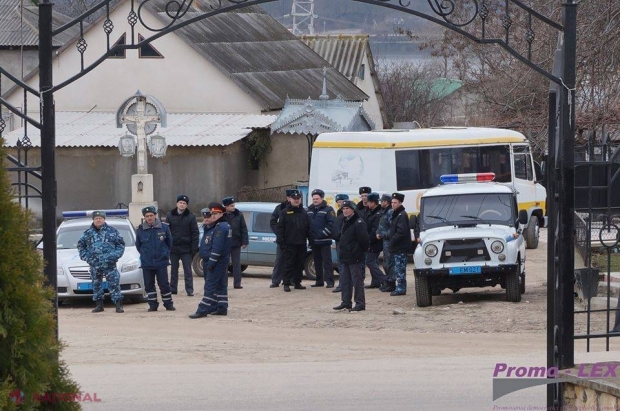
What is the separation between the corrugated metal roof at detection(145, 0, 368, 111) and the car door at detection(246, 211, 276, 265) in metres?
17.8

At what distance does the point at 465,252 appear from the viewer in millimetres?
16828

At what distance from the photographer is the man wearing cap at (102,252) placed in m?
17.0

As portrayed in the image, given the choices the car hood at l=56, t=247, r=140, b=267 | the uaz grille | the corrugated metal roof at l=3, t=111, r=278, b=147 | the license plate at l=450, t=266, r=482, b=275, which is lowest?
the license plate at l=450, t=266, r=482, b=275

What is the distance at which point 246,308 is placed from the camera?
17656mm

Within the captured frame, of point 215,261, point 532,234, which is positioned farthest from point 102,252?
point 532,234

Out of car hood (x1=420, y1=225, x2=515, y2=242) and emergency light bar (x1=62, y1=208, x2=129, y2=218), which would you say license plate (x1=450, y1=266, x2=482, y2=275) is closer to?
car hood (x1=420, y1=225, x2=515, y2=242)

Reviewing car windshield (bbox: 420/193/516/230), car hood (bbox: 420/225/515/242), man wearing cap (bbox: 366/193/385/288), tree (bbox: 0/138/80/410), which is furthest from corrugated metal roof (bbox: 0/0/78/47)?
tree (bbox: 0/138/80/410)

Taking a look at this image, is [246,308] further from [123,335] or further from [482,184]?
[482,184]

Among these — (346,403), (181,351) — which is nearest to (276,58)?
(181,351)

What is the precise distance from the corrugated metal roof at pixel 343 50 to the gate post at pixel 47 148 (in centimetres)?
4499

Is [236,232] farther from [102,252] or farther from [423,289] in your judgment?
[423,289]

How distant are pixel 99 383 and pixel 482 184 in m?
10.4

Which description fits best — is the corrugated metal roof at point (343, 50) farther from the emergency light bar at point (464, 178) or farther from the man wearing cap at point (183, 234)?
the man wearing cap at point (183, 234)

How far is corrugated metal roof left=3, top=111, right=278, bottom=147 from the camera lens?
1474 inches
